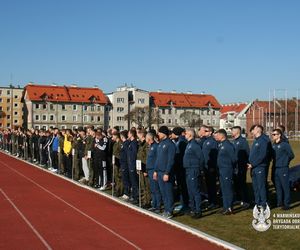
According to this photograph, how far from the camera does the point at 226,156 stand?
1125 cm

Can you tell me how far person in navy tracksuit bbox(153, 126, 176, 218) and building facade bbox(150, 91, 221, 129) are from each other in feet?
346

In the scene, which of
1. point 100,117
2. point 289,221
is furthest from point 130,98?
point 289,221

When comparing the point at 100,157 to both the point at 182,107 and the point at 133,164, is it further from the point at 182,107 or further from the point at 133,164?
the point at 182,107

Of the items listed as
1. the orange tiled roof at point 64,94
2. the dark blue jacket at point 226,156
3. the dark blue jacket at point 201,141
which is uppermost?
the orange tiled roof at point 64,94

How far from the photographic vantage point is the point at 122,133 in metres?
14.6

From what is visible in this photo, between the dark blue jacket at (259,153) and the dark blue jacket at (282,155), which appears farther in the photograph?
the dark blue jacket at (282,155)

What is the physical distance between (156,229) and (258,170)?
275cm

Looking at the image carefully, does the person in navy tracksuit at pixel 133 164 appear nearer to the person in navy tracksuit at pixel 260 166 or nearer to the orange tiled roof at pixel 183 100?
the person in navy tracksuit at pixel 260 166

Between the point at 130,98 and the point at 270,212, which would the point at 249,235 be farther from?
the point at 130,98

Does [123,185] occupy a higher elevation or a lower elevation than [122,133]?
lower

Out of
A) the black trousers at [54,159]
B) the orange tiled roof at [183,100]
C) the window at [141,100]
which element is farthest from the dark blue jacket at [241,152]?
the orange tiled roof at [183,100]

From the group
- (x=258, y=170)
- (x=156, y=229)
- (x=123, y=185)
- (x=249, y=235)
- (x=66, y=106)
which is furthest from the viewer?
(x=66, y=106)

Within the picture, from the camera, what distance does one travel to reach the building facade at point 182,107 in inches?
4756

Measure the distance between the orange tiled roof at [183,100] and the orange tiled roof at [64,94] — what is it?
14.0 meters
